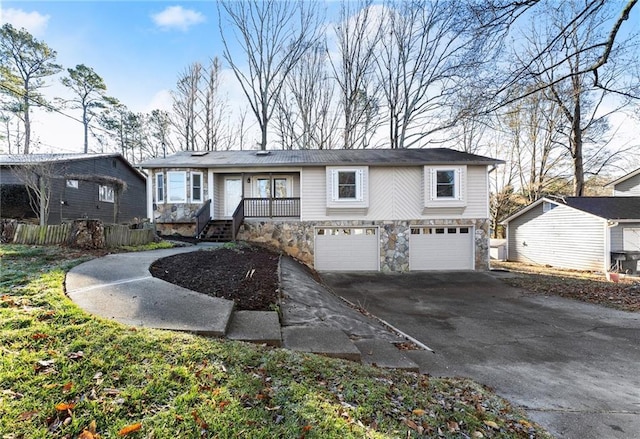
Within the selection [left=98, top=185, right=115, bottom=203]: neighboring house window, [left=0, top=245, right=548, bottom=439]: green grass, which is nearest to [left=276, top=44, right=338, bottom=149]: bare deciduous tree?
[left=98, top=185, right=115, bottom=203]: neighboring house window

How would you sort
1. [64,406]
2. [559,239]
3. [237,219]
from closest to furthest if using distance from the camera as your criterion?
[64,406] → [237,219] → [559,239]

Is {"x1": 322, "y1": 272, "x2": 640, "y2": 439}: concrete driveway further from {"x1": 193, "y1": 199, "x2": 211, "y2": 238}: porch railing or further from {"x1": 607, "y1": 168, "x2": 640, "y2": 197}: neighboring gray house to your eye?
{"x1": 607, "y1": 168, "x2": 640, "y2": 197}: neighboring gray house

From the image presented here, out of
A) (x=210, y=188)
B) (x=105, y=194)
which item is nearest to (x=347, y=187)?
(x=210, y=188)

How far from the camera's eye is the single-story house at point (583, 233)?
12.9m

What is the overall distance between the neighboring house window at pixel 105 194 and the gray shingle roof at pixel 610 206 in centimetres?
2725

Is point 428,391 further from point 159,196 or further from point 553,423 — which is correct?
point 159,196

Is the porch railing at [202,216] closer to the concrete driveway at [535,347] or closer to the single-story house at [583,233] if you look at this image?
the concrete driveway at [535,347]

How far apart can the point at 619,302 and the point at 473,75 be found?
312 inches

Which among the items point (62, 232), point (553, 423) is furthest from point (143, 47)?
point (553, 423)

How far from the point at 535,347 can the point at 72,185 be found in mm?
22076

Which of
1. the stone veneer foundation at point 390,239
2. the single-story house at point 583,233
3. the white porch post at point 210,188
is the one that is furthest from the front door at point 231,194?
the single-story house at point 583,233

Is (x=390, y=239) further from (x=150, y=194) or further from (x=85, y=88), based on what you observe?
(x=85, y=88)

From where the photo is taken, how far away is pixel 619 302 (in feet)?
25.5

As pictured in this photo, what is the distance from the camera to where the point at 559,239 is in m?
14.9
